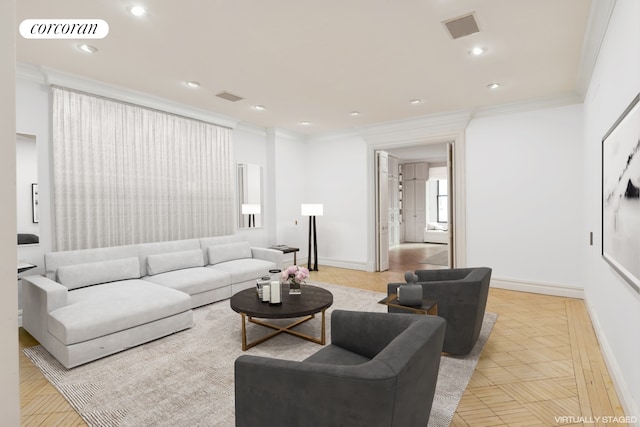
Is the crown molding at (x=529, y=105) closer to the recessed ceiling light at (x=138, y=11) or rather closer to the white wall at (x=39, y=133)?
the recessed ceiling light at (x=138, y=11)

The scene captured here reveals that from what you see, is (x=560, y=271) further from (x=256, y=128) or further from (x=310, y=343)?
(x=256, y=128)

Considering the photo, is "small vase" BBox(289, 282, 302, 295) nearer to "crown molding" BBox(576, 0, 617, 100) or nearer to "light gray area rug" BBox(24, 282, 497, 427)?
"light gray area rug" BBox(24, 282, 497, 427)

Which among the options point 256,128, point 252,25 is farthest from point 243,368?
point 256,128

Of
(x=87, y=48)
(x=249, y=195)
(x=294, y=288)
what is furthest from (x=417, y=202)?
(x=87, y=48)

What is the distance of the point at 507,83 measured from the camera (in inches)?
163

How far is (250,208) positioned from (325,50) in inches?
136

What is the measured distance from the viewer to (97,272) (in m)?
3.69

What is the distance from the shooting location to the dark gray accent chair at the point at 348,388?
120 cm

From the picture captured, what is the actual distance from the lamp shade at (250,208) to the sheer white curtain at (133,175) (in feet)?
1.01

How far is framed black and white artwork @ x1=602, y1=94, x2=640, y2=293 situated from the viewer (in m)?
1.83

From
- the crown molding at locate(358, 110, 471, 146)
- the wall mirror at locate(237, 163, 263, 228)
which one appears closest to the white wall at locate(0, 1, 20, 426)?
the wall mirror at locate(237, 163, 263, 228)

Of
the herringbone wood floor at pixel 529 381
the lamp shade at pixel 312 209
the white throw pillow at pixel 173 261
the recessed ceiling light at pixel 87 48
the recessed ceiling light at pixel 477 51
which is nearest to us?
the herringbone wood floor at pixel 529 381

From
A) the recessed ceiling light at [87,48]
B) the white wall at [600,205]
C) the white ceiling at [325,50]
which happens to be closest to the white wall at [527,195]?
the white ceiling at [325,50]

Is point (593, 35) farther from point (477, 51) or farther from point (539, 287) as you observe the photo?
point (539, 287)
